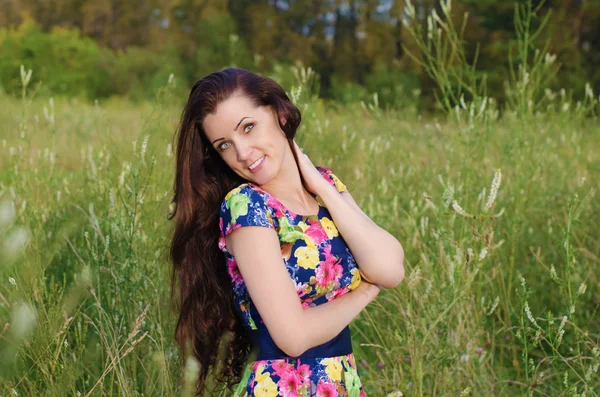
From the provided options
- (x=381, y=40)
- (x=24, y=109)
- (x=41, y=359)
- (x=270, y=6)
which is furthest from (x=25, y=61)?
(x=41, y=359)

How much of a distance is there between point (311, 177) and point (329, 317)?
1.33ft

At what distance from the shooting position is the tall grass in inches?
80.0

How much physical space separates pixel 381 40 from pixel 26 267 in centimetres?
2321

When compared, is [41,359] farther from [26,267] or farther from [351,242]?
[351,242]

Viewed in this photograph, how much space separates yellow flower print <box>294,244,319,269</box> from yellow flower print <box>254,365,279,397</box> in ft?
0.91

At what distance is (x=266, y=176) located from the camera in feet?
5.94

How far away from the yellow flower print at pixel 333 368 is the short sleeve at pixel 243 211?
14.4 inches

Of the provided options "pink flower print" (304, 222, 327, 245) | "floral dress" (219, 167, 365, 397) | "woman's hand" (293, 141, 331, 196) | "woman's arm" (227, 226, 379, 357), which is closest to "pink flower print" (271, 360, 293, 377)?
"floral dress" (219, 167, 365, 397)

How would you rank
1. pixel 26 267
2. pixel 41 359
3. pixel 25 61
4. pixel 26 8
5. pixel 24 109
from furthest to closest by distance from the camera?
pixel 26 8
pixel 25 61
pixel 24 109
pixel 26 267
pixel 41 359

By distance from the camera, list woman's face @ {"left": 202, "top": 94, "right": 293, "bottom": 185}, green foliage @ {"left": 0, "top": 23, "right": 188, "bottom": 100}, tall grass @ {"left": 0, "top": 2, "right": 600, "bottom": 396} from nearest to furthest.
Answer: woman's face @ {"left": 202, "top": 94, "right": 293, "bottom": 185}, tall grass @ {"left": 0, "top": 2, "right": 600, "bottom": 396}, green foliage @ {"left": 0, "top": 23, "right": 188, "bottom": 100}

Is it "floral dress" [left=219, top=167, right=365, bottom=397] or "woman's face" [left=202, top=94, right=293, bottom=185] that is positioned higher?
"woman's face" [left=202, top=94, right=293, bottom=185]

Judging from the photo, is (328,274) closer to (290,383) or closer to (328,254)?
(328,254)

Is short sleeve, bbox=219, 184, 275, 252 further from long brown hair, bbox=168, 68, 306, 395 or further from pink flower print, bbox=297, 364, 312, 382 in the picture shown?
pink flower print, bbox=297, 364, 312, 382

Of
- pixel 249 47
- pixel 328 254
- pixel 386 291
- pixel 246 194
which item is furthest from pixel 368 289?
pixel 249 47
